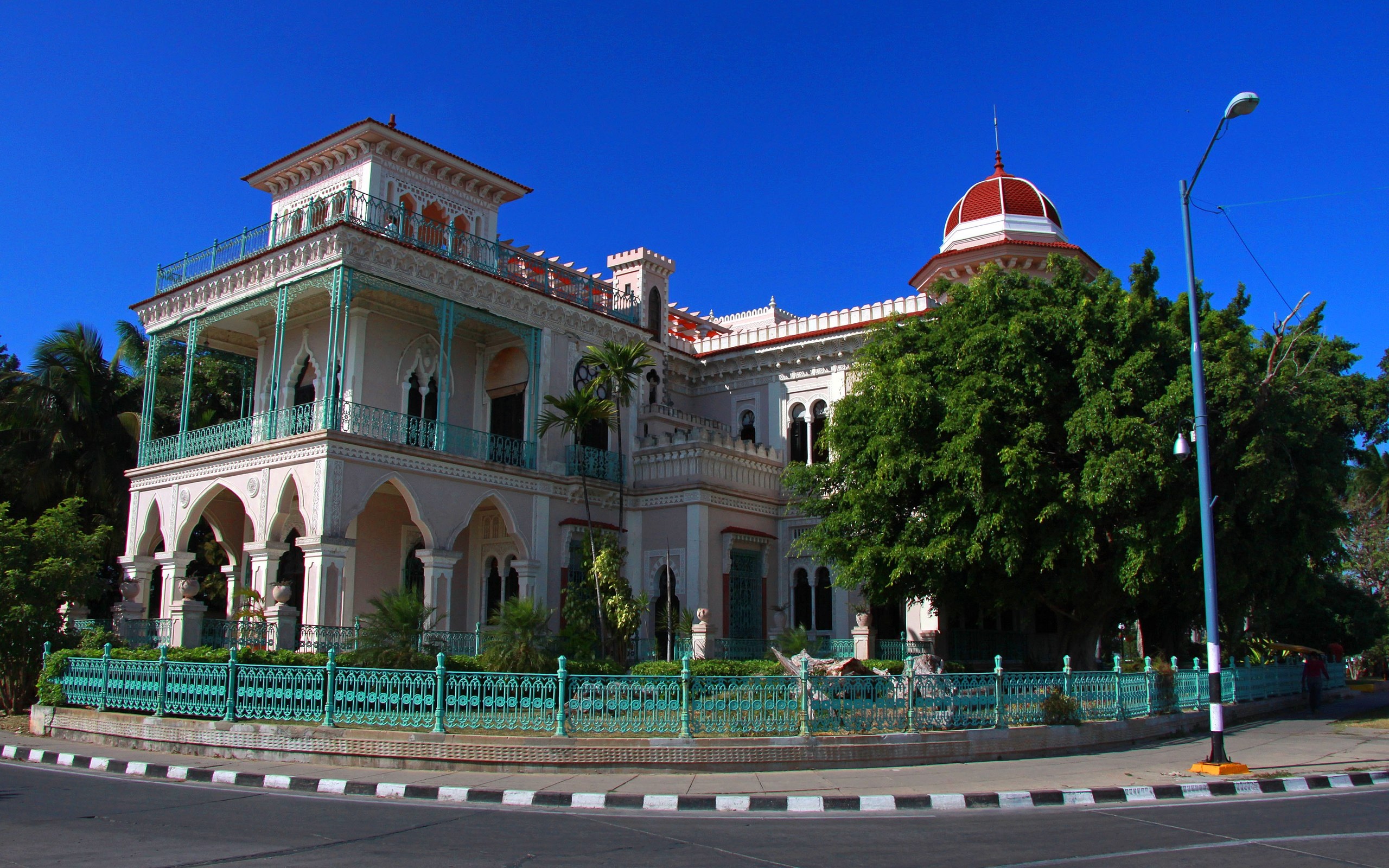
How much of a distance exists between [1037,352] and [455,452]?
11.6m

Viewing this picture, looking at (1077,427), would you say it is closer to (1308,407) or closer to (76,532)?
(1308,407)

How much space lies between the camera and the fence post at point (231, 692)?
42.6 feet

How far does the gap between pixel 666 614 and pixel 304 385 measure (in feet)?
30.8

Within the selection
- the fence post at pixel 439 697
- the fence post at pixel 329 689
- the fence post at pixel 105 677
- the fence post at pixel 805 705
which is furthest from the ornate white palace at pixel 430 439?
the fence post at pixel 805 705

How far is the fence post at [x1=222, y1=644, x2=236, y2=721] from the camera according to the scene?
1298cm

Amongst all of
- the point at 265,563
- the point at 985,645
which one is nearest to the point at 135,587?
the point at 265,563

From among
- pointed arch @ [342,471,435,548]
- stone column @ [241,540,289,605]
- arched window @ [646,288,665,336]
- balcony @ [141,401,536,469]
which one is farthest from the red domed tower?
stone column @ [241,540,289,605]

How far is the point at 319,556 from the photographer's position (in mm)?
18469

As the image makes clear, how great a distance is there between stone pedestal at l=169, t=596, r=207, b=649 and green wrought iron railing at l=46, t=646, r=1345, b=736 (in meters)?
2.24

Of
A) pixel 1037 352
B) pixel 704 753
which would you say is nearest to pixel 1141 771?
pixel 704 753

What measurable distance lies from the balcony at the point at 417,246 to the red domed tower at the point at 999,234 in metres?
9.36

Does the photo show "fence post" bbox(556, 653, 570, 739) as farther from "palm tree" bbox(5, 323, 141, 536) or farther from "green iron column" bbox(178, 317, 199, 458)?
"palm tree" bbox(5, 323, 141, 536)

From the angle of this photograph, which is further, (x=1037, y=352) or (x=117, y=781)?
(x=1037, y=352)

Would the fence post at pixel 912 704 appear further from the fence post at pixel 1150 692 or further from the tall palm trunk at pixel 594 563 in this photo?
the tall palm trunk at pixel 594 563
